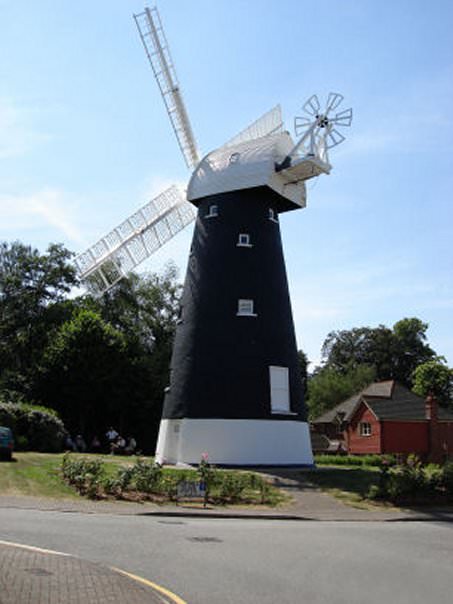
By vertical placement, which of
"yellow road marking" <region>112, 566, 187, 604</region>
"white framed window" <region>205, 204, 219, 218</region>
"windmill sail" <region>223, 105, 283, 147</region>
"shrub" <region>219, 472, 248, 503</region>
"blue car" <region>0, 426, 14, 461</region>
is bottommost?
"yellow road marking" <region>112, 566, 187, 604</region>

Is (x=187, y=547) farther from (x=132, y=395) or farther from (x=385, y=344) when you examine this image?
(x=385, y=344)

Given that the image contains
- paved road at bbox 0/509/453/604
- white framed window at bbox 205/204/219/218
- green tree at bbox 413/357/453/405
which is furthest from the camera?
green tree at bbox 413/357/453/405

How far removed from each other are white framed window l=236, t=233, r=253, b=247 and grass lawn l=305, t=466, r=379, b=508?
1059 centimetres

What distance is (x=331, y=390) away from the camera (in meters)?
78.6

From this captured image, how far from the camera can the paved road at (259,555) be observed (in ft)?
29.8

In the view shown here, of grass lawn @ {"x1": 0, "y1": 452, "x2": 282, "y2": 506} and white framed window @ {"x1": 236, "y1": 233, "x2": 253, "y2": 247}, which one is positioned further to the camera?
white framed window @ {"x1": 236, "y1": 233, "x2": 253, "y2": 247}

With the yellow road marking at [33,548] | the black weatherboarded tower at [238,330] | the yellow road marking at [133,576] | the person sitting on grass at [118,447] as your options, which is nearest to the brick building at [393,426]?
the person sitting on grass at [118,447]

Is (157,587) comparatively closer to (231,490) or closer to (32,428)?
(231,490)

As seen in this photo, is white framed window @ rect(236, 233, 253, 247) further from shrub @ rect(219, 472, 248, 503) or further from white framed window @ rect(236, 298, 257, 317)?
shrub @ rect(219, 472, 248, 503)

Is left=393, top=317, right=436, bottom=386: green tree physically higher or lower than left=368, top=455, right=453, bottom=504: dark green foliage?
higher

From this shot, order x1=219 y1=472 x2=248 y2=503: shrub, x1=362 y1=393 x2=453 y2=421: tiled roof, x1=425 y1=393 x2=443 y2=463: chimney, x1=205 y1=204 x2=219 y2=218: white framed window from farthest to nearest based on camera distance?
x1=362 y1=393 x2=453 y2=421: tiled roof
x1=425 y1=393 x2=443 y2=463: chimney
x1=205 y1=204 x2=219 y2=218: white framed window
x1=219 y1=472 x2=248 y2=503: shrub

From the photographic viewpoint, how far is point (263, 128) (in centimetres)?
3447

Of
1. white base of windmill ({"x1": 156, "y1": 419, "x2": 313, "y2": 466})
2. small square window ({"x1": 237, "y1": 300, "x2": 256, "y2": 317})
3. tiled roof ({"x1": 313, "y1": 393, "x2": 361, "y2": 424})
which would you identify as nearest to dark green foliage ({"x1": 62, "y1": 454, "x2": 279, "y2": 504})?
white base of windmill ({"x1": 156, "y1": 419, "x2": 313, "y2": 466})

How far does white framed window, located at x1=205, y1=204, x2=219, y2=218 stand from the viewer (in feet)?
105
